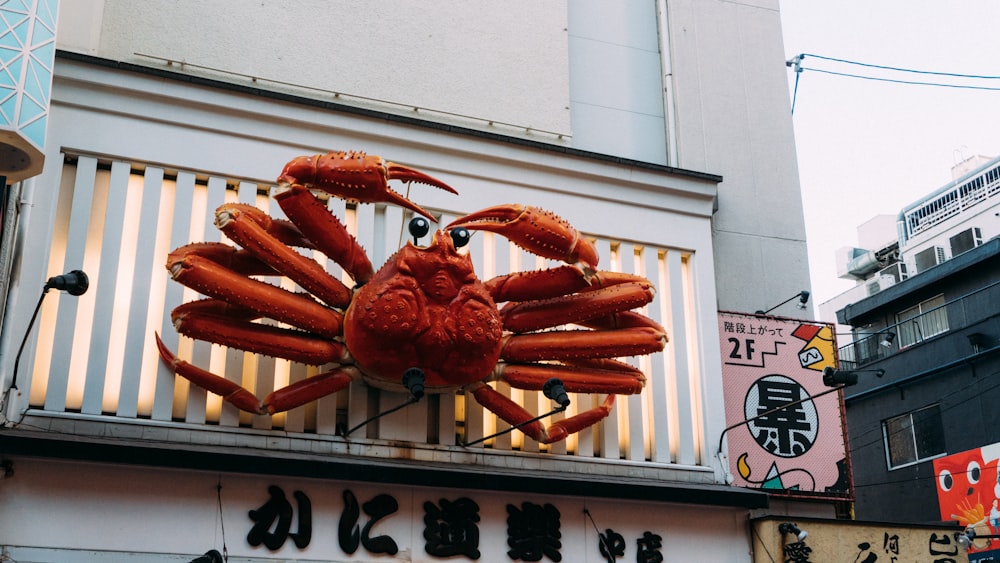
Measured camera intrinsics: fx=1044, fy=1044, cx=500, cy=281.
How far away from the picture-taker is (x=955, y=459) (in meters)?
19.5

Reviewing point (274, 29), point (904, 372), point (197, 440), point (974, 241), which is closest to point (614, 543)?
point (197, 440)

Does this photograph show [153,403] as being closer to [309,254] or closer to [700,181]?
[309,254]

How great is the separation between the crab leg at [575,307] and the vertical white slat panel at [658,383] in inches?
51.9

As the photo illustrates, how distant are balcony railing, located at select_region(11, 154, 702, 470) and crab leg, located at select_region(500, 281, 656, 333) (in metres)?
0.96

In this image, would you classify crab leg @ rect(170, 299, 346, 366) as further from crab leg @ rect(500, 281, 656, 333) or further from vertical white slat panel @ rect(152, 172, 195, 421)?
crab leg @ rect(500, 281, 656, 333)

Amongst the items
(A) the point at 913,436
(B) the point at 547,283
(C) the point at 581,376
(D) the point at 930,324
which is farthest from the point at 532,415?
(D) the point at 930,324

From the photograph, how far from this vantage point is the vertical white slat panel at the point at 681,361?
10492 millimetres

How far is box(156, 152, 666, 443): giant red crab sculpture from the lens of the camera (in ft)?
27.2

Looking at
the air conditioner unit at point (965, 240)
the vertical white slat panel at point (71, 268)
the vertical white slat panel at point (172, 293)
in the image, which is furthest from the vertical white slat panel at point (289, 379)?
the air conditioner unit at point (965, 240)

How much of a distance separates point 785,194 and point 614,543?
199 inches

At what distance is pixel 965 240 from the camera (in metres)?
26.0

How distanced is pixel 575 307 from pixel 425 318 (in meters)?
1.45

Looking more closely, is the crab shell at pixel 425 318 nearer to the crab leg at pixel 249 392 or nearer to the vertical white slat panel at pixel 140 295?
the crab leg at pixel 249 392

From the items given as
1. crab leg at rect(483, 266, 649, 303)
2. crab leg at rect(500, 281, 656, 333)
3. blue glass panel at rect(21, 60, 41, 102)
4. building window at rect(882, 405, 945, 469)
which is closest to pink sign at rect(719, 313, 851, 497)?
crab leg at rect(500, 281, 656, 333)
